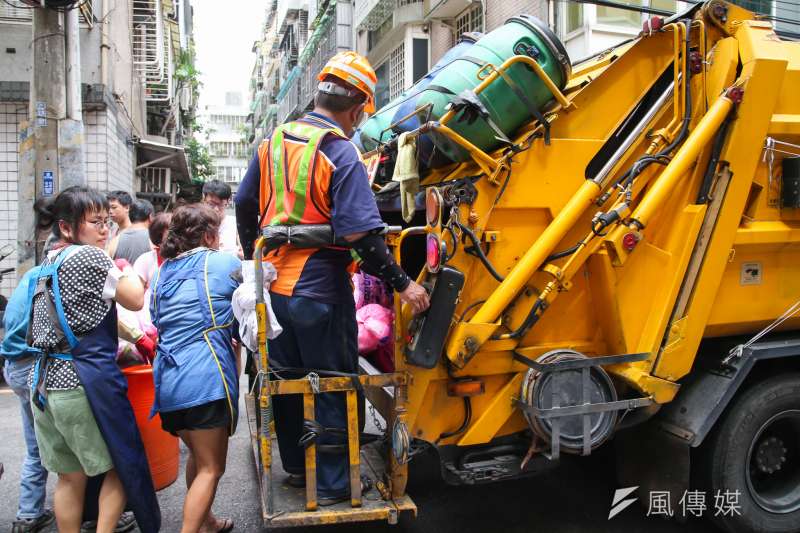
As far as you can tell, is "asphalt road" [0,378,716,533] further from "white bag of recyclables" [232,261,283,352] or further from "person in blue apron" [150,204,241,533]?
"white bag of recyclables" [232,261,283,352]

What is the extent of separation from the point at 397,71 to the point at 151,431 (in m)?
13.3

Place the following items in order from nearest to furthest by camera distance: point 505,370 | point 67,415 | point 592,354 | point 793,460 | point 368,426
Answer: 1. point 67,415
2. point 505,370
3. point 592,354
4. point 793,460
5. point 368,426

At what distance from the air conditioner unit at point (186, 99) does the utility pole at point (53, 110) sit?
20.8 m

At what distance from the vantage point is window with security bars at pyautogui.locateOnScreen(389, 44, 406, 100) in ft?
48.6

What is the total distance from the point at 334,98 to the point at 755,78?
189 centimetres

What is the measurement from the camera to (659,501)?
10.2 ft

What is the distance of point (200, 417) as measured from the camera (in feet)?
9.01

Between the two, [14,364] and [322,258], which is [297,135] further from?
[14,364]

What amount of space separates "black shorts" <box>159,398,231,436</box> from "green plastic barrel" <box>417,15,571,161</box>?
1537mm

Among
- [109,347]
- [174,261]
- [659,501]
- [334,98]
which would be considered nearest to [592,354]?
[659,501]

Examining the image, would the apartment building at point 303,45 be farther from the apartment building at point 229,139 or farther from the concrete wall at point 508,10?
the apartment building at point 229,139

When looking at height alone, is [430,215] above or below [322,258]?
above

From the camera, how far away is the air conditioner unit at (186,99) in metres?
26.6

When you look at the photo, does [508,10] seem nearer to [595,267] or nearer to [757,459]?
[595,267]
